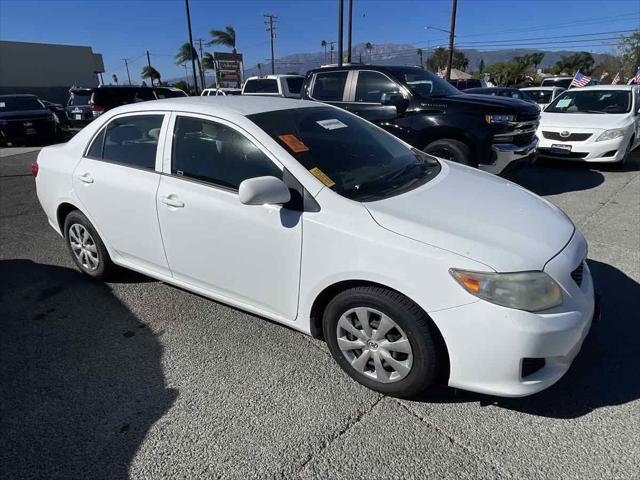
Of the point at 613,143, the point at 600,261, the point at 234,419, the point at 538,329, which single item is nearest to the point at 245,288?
the point at 234,419

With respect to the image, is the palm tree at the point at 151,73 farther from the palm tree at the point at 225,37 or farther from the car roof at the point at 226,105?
the car roof at the point at 226,105

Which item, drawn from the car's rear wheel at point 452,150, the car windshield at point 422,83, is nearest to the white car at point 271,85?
the car windshield at point 422,83

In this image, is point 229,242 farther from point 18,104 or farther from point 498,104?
point 18,104

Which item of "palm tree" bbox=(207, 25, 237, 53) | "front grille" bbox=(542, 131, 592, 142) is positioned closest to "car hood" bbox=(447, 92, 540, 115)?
"front grille" bbox=(542, 131, 592, 142)

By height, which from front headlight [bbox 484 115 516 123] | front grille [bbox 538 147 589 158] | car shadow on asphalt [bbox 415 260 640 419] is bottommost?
car shadow on asphalt [bbox 415 260 640 419]

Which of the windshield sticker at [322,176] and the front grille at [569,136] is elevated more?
the windshield sticker at [322,176]

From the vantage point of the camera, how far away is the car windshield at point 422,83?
6488mm

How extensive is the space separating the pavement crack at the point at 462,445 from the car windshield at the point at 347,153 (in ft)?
3.93

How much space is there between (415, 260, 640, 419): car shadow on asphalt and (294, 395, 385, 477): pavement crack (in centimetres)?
31

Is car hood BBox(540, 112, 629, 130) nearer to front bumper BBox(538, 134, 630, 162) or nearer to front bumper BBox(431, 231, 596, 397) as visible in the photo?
front bumper BBox(538, 134, 630, 162)

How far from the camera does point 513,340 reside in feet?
6.68

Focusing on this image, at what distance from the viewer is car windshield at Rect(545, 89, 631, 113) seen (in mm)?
8492

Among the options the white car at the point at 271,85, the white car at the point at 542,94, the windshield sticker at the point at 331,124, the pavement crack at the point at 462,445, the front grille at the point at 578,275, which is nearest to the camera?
the pavement crack at the point at 462,445

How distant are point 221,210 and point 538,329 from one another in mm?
1867
